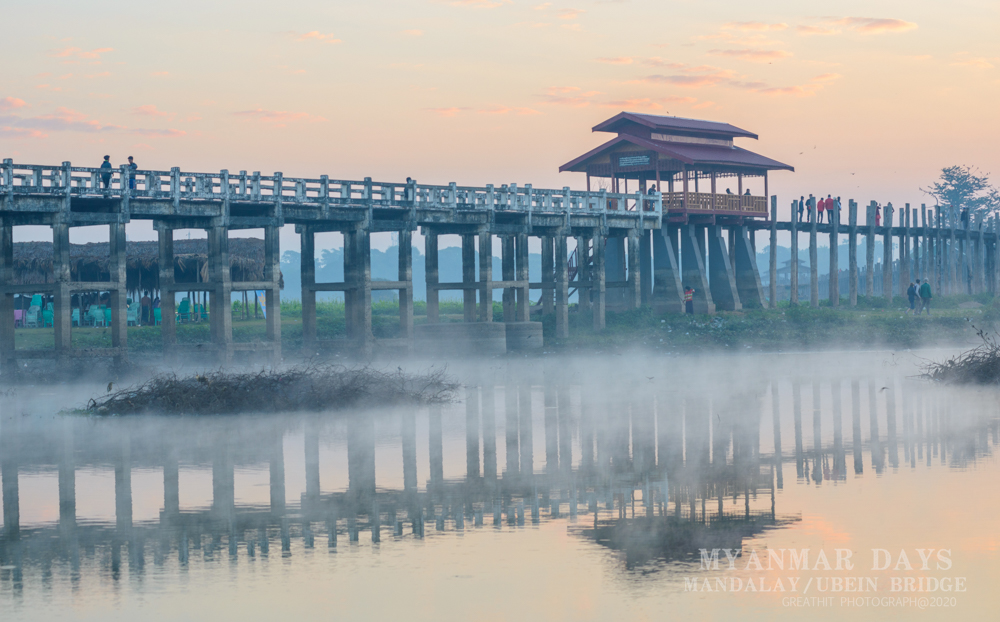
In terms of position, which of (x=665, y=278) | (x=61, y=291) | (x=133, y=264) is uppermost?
(x=133, y=264)

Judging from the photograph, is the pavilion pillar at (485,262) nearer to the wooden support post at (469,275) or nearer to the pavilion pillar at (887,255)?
the wooden support post at (469,275)

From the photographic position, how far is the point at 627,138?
50.7 meters

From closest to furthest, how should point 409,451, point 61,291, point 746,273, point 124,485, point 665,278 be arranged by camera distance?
point 124,485, point 409,451, point 61,291, point 665,278, point 746,273

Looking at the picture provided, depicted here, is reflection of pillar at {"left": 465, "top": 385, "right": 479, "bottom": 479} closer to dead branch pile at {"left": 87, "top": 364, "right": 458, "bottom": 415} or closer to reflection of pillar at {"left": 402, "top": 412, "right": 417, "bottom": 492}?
reflection of pillar at {"left": 402, "top": 412, "right": 417, "bottom": 492}

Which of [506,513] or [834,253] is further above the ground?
[834,253]

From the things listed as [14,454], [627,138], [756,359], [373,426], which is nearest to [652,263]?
[627,138]

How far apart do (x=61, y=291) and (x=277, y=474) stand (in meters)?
17.1

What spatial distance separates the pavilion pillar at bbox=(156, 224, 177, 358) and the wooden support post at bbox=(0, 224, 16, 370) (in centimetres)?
445

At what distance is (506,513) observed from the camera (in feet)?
44.4

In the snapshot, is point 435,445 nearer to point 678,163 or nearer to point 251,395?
point 251,395

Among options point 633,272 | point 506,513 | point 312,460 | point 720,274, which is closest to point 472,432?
point 312,460

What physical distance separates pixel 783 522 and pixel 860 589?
101 inches

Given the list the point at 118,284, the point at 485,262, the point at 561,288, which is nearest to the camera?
the point at 118,284

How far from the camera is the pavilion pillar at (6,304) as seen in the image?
1222 inches
